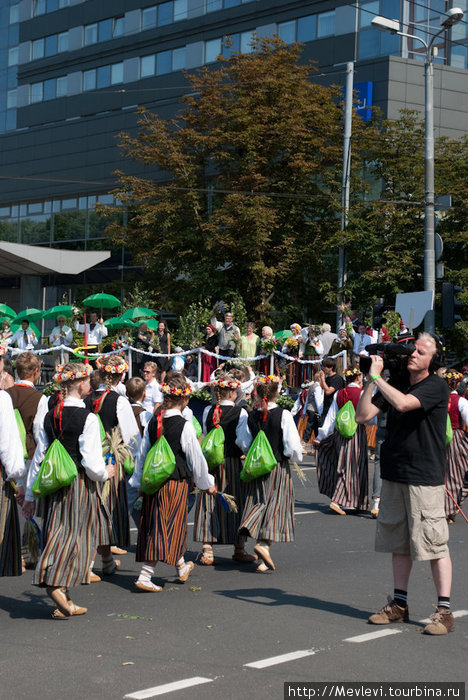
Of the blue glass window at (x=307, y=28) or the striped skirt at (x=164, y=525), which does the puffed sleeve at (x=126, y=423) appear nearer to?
the striped skirt at (x=164, y=525)

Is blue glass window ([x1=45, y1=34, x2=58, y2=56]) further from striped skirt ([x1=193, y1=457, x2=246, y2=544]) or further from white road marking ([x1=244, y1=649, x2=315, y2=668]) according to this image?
white road marking ([x1=244, y1=649, x2=315, y2=668])

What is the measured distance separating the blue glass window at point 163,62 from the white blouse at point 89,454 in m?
41.0

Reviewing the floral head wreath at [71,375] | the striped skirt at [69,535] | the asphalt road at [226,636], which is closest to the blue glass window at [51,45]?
the asphalt road at [226,636]

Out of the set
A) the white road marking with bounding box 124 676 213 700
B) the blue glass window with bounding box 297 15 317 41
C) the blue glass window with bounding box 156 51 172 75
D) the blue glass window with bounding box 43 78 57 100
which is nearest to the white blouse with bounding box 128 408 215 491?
the white road marking with bounding box 124 676 213 700

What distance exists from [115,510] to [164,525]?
36.6 inches

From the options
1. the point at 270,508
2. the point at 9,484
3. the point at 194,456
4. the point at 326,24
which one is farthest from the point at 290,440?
the point at 326,24

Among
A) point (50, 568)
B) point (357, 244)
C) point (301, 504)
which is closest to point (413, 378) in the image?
point (50, 568)

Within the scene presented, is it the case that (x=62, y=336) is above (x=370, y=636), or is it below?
above

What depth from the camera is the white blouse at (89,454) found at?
7047 millimetres

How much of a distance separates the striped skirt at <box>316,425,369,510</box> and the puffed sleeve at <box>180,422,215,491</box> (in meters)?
4.48

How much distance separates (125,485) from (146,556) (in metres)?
1.18

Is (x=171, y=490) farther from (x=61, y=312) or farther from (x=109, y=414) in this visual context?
(x=61, y=312)

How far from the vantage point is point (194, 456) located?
7953mm

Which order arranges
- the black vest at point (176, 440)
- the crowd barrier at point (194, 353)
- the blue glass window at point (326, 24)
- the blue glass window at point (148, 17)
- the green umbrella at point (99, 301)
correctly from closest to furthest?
the black vest at point (176, 440) < the crowd barrier at point (194, 353) < the green umbrella at point (99, 301) < the blue glass window at point (326, 24) < the blue glass window at point (148, 17)
